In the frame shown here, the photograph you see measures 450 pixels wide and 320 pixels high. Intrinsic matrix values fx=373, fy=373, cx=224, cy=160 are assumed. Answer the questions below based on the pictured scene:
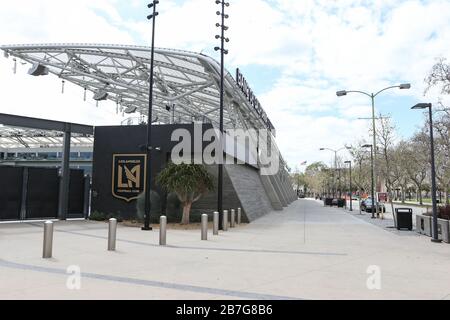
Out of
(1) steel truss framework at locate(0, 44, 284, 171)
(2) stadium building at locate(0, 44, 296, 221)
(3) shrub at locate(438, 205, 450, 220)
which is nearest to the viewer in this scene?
(3) shrub at locate(438, 205, 450, 220)

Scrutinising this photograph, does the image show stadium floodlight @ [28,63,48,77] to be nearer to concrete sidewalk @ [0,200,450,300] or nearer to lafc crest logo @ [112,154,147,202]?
lafc crest logo @ [112,154,147,202]

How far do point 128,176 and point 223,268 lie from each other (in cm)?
1410

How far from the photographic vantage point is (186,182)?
1748cm

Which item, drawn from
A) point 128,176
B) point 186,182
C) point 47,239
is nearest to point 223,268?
point 47,239

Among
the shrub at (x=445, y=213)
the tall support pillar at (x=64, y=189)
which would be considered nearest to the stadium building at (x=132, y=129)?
the tall support pillar at (x=64, y=189)

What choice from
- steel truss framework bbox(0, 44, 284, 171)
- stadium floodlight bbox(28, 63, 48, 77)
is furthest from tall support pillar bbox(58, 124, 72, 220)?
stadium floodlight bbox(28, 63, 48, 77)

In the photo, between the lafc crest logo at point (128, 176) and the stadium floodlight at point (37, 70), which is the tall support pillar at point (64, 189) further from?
the stadium floodlight at point (37, 70)

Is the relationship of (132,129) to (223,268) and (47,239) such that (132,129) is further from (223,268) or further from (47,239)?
(223,268)

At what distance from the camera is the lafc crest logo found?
68.0ft

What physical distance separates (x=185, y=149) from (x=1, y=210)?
9.40m

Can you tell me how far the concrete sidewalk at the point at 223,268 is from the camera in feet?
19.8

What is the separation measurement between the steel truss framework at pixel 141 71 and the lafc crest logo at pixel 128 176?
9106 mm

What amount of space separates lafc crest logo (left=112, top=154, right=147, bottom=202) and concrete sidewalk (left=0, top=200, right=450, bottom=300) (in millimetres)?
7452

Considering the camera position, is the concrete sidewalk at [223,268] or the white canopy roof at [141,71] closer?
the concrete sidewalk at [223,268]
